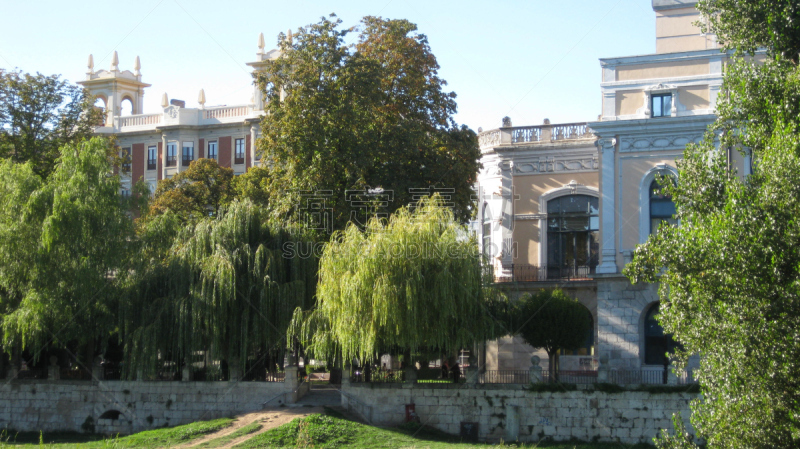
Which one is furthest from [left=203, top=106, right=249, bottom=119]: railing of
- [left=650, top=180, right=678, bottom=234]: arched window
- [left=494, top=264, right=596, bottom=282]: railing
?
[left=650, top=180, right=678, bottom=234]: arched window

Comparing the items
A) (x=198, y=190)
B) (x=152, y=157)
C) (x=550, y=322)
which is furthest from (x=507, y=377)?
(x=152, y=157)

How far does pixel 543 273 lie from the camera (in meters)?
30.2

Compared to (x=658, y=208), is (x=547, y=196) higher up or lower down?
higher up

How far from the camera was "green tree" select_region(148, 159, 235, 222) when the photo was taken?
35781 millimetres

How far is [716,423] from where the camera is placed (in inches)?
559

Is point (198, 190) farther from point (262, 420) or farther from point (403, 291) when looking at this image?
point (403, 291)

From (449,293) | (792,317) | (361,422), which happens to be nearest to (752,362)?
(792,317)

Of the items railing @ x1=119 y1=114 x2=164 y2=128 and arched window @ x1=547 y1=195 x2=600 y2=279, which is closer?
arched window @ x1=547 y1=195 x2=600 y2=279

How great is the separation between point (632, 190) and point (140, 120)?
104 ft

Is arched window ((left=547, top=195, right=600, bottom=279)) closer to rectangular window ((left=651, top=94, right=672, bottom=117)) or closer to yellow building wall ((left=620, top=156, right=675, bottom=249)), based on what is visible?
yellow building wall ((left=620, top=156, right=675, bottom=249))

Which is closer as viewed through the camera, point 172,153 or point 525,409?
point 525,409

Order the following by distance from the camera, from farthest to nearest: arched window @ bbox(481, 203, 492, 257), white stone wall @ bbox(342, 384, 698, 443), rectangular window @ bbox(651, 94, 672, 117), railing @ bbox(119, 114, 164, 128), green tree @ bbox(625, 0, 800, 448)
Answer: railing @ bbox(119, 114, 164, 128) < arched window @ bbox(481, 203, 492, 257) < rectangular window @ bbox(651, 94, 672, 117) < white stone wall @ bbox(342, 384, 698, 443) < green tree @ bbox(625, 0, 800, 448)

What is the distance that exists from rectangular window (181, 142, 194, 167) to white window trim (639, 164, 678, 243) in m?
28.0

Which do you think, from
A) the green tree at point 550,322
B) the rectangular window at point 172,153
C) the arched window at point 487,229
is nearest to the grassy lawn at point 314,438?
the green tree at point 550,322
